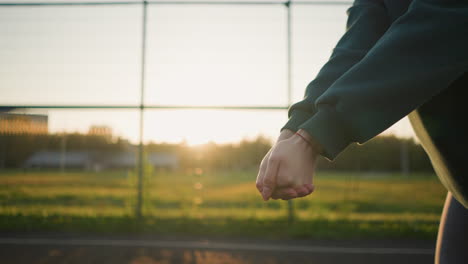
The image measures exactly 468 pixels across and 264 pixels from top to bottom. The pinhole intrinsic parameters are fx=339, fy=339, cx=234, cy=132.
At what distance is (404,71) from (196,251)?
317 centimetres

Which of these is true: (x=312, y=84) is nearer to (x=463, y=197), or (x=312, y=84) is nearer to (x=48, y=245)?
(x=463, y=197)

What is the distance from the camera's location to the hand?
461mm

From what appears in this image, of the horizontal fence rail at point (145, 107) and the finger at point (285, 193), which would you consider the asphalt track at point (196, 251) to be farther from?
the finger at point (285, 193)

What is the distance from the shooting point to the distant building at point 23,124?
4.68 m

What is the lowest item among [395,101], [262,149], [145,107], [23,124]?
[262,149]

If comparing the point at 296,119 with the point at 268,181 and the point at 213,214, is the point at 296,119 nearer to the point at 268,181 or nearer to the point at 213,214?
the point at 268,181

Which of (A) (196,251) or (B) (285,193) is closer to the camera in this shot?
(B) (285,193)

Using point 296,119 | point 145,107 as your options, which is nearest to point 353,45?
point 296,119

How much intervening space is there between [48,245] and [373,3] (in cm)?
382

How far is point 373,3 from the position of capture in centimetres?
66

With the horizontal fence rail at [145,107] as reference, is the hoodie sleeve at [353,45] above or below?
below

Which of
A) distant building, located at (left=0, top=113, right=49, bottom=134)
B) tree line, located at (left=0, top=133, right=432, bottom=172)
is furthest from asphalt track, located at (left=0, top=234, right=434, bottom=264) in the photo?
distant building, located at (left=0, top=113, right=49, bottom=134)

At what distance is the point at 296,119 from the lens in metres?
0.54

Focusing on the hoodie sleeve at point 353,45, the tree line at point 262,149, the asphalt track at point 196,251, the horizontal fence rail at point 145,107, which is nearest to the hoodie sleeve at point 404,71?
the hoodie sleeve at point 353,45
